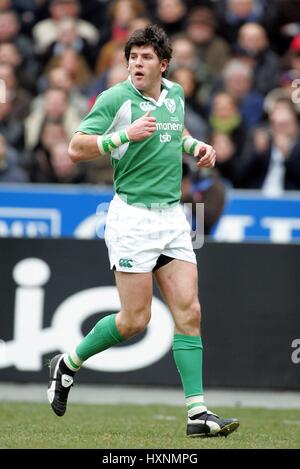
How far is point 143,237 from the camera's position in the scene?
7.05m

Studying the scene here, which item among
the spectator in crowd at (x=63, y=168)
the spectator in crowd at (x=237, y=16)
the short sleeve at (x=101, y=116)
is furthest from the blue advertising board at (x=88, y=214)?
the short sleeve at (x=101, y=116)

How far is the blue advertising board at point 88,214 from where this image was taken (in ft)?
42.3

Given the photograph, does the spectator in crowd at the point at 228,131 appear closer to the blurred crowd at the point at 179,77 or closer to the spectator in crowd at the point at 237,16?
the blurred crowd at the point at 179,77

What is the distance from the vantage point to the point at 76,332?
10344mm

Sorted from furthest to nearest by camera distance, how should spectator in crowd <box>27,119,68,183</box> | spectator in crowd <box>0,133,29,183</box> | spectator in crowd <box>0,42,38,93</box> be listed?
spectator in crowd <box>0,42,38,93</box> → spectator in crowd <box>27,119,68,183</box> → spectator in crowd <box>0,133,29,183</box>

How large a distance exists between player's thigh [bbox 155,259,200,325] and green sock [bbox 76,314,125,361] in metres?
0.40

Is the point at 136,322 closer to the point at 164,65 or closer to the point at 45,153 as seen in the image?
the point at 164,65

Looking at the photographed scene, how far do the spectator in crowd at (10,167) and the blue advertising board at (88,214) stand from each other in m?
0.67

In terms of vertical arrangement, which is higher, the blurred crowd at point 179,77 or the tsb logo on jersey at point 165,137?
the tsb logo on jersey at point 165,137

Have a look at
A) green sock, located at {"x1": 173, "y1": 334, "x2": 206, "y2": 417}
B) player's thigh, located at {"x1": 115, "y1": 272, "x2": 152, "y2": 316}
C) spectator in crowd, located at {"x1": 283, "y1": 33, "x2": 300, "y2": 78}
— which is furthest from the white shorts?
spectator in crowd, located at {"x1": 283, "y1": 33, "x2": 300, "y2": 78}

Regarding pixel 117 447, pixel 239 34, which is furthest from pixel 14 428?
pixel 239 34

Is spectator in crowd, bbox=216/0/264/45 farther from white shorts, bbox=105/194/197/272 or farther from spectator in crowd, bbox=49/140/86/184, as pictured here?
white shorts, bbox=105/194/197/272

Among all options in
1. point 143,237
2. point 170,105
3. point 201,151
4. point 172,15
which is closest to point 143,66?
point 170,105

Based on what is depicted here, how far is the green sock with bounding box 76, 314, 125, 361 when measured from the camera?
7223mm
